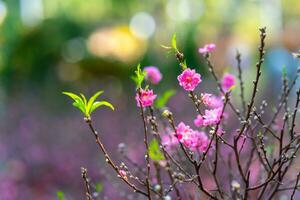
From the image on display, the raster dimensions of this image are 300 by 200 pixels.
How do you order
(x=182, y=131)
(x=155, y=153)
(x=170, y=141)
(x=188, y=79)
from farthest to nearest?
(x=170, y=141) < (x=155, y=153) < (x=182, y=131) < (x=188, y=79)

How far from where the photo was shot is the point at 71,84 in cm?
1519

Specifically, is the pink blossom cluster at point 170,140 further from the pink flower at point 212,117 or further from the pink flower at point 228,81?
the pink flower at point 212,117

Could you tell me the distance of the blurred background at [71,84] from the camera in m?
6.66

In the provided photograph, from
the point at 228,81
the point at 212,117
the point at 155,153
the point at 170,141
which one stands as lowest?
the point at 212,117

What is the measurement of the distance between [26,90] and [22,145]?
22.0 feet

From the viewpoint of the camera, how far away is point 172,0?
33.6 m

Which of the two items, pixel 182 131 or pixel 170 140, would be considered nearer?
pixel 182 131

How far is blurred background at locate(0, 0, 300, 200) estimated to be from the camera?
21.8ft

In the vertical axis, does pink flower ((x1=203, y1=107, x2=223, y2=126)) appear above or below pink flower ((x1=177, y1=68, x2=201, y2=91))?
below

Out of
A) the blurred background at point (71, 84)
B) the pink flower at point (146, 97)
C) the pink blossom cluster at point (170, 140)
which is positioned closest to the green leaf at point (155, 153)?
the pink blossom cluster at point (170, 140)

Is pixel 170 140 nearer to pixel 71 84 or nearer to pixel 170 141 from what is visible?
pixel 170 141

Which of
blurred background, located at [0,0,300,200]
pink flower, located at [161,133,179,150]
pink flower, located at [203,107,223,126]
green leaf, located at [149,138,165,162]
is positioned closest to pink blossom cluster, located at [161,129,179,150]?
pink flower, located at [161,133,179,150]

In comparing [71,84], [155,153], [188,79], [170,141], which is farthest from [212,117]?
[71,84]

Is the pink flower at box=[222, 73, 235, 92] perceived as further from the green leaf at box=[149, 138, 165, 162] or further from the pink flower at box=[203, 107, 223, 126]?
the pink flower at box=[203, 107, 223, 126]
